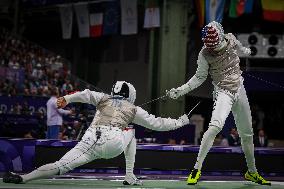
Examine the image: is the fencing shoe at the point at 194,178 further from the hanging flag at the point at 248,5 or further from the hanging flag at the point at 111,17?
the hanging flag at the point at 111,17

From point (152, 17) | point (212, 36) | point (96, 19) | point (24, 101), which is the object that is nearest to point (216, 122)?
point (212, 36)

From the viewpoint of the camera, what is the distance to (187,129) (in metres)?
15.3

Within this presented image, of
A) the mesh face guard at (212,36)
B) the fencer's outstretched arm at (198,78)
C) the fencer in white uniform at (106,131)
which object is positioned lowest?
the fencer in white uniform at (106,131)

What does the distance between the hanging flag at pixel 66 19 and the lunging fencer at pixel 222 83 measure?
16394 mm

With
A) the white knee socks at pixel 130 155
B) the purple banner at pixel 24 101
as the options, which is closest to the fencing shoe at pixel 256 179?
the white knee socks at pixel 130 155

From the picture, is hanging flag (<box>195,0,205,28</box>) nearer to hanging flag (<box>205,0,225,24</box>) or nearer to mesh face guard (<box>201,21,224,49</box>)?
hanging flag (<box>205,0,225,24</box>)

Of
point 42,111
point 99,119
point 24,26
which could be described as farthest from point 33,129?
point 24,26

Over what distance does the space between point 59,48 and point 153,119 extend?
2047 cm

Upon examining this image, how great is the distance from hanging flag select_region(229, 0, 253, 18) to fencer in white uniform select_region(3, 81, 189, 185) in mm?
11678

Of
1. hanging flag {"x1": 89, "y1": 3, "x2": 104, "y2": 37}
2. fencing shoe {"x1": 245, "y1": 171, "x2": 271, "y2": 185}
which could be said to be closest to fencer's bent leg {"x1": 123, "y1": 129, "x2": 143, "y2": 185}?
fencing shoe {"x1": 245, "y1": 171, "x2": 271, "y2": 185}

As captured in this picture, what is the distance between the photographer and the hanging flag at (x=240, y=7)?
682 inches

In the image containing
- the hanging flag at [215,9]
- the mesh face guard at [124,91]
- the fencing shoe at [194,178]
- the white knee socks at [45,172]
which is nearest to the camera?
the white knee socks at [45,172]

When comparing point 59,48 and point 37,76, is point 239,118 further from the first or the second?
point 59,48

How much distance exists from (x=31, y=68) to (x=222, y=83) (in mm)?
13593
